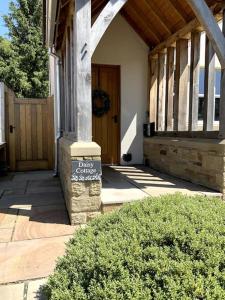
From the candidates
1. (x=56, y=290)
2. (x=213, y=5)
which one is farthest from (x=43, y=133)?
(x=56, y=290)

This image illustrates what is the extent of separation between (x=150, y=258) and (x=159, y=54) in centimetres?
510

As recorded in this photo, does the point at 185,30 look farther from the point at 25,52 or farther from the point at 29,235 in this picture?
the point at 25,52

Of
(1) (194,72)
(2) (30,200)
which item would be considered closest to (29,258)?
(2) (30,200)

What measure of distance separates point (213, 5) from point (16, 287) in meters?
4.24

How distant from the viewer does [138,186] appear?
160 inches

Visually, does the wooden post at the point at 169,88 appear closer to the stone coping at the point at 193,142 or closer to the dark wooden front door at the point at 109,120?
the stone coping at the point at 193,142

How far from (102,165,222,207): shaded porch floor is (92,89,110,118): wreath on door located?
4.39ft

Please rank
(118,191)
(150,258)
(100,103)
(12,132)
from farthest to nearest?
1. (12,132)
2. (100,103)
3. (118,191)
4. (150,258)

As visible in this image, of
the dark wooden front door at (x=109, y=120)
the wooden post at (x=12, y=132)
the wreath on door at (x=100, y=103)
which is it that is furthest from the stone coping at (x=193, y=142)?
the wooden post at (x=12, y=132)

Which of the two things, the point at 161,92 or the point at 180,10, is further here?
the point at 161,92

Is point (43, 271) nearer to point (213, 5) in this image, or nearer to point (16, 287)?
point (16, 287)

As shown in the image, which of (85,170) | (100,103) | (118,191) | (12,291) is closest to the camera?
(12,291)

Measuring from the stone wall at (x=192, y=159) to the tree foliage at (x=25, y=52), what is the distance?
35.8 ft

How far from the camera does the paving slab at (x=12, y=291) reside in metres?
1.85
